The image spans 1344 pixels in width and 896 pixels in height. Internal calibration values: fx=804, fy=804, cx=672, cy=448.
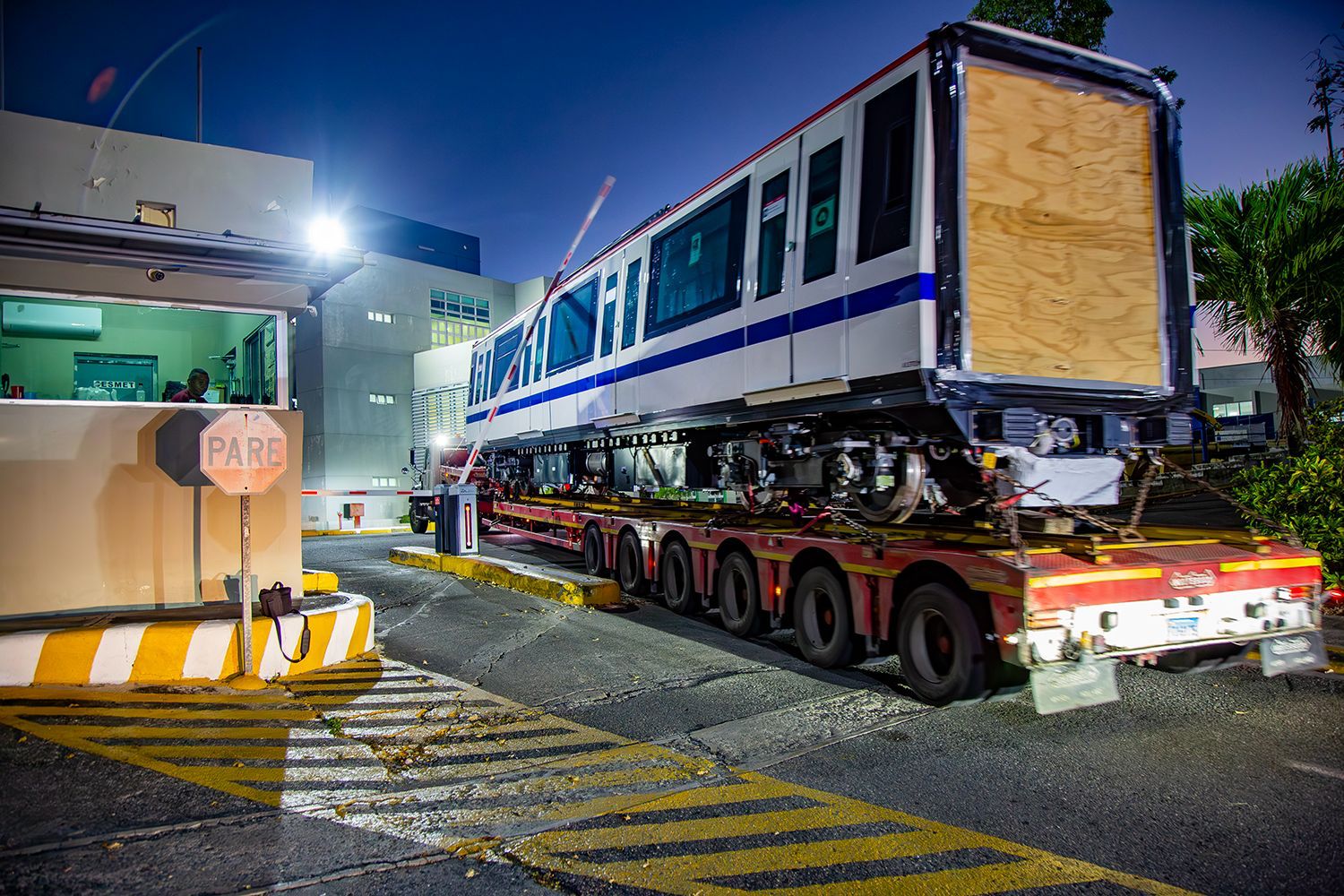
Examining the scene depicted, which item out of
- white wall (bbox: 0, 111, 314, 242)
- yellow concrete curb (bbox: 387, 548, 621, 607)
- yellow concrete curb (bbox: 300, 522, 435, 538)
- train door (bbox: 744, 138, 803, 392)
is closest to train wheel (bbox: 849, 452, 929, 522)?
train door (bbox: 744, 138, 803, 392)

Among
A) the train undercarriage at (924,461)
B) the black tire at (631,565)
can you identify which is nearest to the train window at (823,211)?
the train undercarriage at (924,461)

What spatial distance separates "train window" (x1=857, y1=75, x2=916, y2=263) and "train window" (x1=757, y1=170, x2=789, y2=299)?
38.1 inches

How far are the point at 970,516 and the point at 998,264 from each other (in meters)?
2.09

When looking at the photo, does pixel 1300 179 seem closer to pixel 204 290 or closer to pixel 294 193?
pixel 204 290

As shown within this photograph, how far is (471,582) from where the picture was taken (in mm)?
10430

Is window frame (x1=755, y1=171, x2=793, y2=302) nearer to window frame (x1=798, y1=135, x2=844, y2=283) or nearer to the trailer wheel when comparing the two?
window frame (x1=798, y1=135, x2=844, y2=283)

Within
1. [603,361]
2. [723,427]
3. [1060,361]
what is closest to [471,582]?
[603,361]

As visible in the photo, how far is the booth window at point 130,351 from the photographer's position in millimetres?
5930

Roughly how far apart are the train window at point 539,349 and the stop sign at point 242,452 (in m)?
6.55

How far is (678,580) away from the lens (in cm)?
858

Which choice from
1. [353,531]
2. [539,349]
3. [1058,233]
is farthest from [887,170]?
[353,531]

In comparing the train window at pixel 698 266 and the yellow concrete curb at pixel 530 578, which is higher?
the train window at pixel 698 266

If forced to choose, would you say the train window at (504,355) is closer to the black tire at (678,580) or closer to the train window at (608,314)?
the train window at (608,314)

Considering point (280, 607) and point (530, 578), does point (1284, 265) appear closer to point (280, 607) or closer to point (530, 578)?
point (530, 578)
